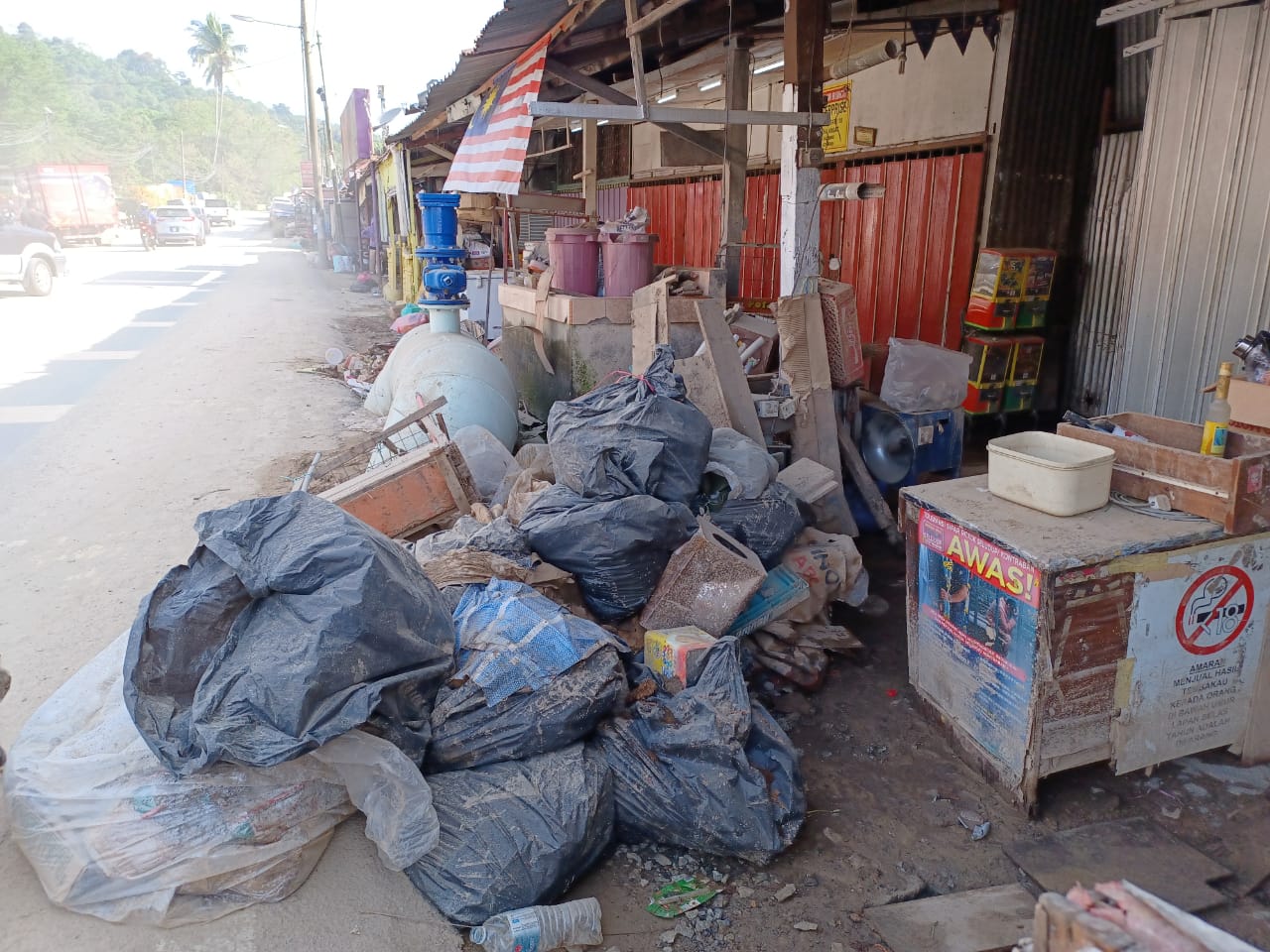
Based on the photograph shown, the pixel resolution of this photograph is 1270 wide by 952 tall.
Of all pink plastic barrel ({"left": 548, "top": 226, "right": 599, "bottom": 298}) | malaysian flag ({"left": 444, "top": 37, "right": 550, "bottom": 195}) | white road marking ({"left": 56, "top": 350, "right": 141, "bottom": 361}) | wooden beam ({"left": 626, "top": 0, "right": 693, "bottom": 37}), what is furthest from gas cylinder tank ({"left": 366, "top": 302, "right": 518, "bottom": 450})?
white road marking ({"left": 56, "top": 350, "right": 141, "bottom": 361})

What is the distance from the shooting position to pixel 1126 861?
8.50 feet

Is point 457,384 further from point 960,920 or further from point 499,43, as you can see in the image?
point 960,920

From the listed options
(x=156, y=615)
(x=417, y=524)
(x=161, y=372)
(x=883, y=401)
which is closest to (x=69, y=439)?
(x=161, y=372)

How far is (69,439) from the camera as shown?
6828 millimetres

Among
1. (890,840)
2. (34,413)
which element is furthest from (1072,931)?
(34,413)

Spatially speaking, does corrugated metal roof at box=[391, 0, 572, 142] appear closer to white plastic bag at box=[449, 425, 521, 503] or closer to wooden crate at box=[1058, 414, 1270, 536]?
white plastic bag at box=[449, 425, 521, 503]

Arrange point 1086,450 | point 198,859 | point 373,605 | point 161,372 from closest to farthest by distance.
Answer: point 198,859
point 373,605
point 1086,450
point 161,372

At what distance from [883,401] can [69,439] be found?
21.2 feet

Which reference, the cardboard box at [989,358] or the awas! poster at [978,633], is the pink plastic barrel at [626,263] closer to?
the cardboard box at [989,358]

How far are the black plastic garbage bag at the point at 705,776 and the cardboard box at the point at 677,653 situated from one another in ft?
0.51

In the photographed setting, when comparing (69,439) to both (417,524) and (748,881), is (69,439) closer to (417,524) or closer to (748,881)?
(417,524)

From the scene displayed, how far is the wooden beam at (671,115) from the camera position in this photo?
4.44 m

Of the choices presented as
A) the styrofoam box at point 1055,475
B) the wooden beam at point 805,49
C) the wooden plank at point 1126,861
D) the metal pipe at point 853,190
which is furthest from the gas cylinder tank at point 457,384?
the wooden plank at point 1126,861

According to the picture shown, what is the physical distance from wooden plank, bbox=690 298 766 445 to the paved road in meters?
2.93
